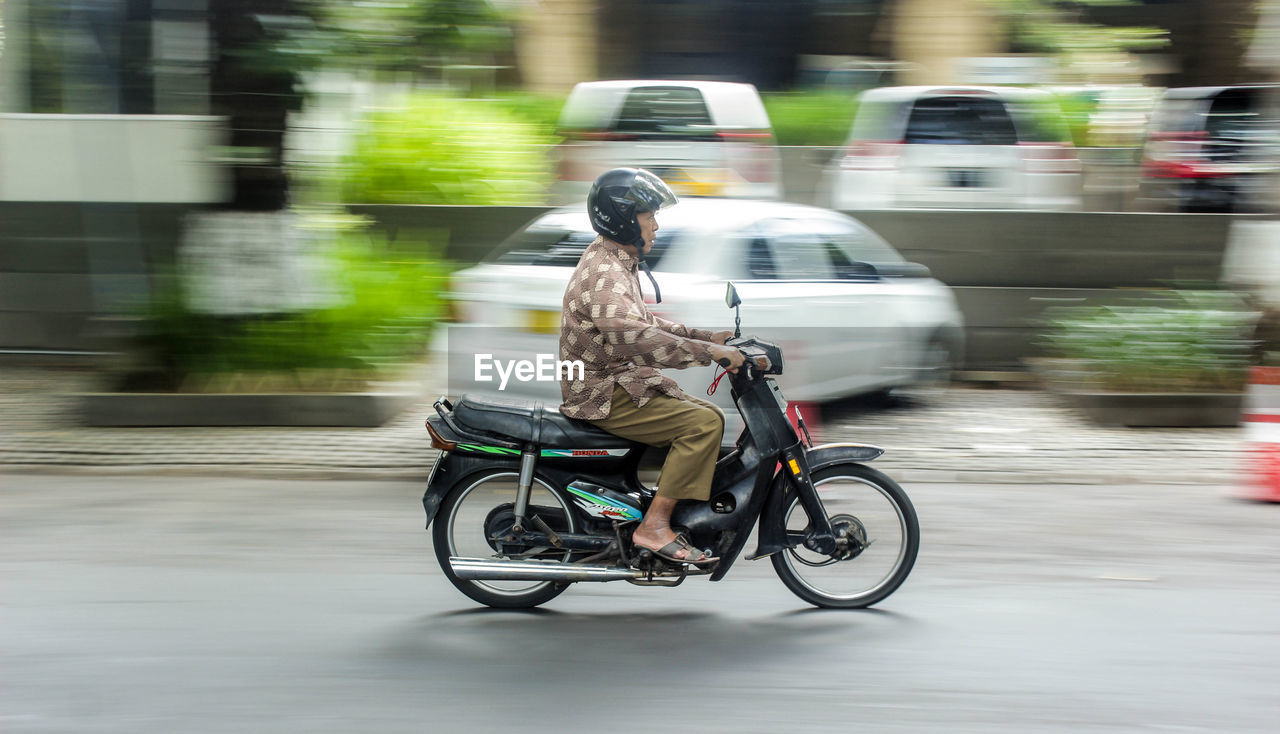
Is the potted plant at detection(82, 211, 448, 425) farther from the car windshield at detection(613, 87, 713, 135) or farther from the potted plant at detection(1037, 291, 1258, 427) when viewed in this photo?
the potted plant at detection(1037, 291, 1258, 427)

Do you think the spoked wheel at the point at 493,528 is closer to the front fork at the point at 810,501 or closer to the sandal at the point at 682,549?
the sandal at the point at 682,549

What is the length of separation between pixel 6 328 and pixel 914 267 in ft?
27.4

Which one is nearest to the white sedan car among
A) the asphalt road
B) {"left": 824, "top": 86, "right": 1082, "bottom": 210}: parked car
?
the asphalt road

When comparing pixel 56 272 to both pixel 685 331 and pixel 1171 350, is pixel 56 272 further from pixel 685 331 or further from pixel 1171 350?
pixel 1171 350

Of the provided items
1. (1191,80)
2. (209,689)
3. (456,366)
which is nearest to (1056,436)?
(456,366)

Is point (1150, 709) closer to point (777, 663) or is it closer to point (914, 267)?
point (777, 663)

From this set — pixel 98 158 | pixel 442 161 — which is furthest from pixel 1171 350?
pixel 98 158

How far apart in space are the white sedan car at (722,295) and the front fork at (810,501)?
200 cm

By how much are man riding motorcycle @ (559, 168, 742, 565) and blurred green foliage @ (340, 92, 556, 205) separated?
24.2ft

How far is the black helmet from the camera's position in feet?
16.2

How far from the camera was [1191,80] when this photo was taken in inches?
594

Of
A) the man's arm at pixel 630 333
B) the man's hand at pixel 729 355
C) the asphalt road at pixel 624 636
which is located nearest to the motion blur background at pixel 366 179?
the asphalt road at pixel 624 636

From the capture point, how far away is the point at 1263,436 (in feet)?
23.5

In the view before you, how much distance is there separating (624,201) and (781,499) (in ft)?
4.46
